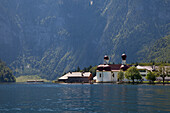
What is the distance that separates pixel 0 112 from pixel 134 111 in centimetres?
2288

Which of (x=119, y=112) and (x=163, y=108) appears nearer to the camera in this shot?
(x=119, y=112)

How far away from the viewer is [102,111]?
56969mm

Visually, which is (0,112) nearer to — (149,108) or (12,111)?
(12,111)

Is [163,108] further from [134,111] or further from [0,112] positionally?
[0,112]

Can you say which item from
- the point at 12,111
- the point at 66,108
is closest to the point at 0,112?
the point at 12,111

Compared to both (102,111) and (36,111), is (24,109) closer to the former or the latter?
(36,111)

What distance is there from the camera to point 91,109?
2350 inches

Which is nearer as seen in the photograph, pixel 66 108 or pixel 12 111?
pixel 12 111

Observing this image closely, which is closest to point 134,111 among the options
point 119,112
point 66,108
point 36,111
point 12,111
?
point 119,112

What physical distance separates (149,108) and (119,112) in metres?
7.67

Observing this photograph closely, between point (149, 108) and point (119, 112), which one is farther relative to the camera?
point (149, 108)

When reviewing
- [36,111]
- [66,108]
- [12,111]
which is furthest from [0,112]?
[66,108]

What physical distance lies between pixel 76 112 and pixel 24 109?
10.6 m

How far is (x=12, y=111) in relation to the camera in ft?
189
